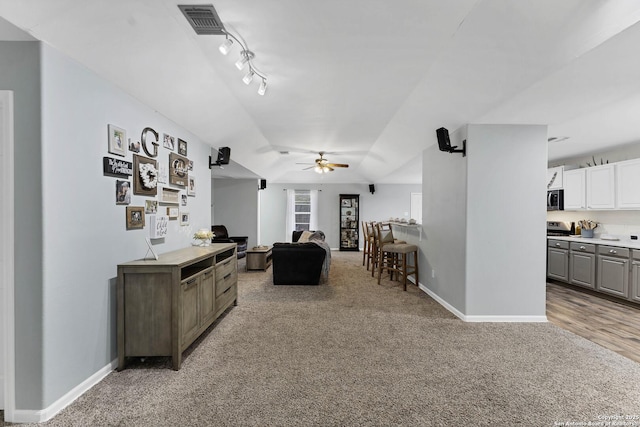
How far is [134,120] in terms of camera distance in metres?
2.58

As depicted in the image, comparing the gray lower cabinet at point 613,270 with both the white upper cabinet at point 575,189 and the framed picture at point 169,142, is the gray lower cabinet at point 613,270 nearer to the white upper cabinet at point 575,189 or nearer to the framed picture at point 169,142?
the white upper cabinet at point 575,189

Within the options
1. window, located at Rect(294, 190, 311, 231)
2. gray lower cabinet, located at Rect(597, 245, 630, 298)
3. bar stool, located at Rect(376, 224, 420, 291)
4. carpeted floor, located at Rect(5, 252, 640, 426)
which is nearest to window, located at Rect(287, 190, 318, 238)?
window, located at Rect(294, 190, 311, 231)

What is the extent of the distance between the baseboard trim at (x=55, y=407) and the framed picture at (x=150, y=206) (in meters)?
1.38

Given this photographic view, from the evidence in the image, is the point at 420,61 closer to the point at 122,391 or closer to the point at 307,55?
the point at 307,55

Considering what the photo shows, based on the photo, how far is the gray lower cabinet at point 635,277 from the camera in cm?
383

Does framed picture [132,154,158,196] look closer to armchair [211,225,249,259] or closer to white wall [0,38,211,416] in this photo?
white wall [0,38,211,416]

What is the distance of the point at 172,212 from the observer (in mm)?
3215

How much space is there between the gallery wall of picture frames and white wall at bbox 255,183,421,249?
610 centimetres

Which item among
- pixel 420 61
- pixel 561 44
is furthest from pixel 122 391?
pixel 561 44

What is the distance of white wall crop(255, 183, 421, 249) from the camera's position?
9781 mm

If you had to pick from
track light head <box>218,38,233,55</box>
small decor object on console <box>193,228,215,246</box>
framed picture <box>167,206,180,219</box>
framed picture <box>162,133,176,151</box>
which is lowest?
small decor object on console <box>193,228,215,246</box>

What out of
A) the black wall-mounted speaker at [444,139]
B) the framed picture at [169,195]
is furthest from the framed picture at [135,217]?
the black wall-mounted speaker at [444,139]

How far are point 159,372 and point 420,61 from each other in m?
3.50

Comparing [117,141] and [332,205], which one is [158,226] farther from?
[332,205]
